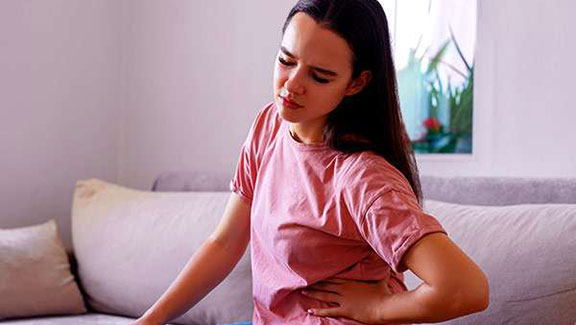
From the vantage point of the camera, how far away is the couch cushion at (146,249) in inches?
87.4

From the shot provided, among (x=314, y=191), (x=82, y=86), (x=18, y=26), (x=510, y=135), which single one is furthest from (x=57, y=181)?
(x=314, y=191)

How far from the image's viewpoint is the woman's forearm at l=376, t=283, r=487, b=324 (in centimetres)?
112

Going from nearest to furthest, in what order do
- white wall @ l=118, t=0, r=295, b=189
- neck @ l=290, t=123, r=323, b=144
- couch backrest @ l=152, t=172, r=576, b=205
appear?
1. neck @ l=290, t=123, r=323, b=144
2. couch backrest @ l=152, t=172, r=576, b=205
3. white wall @ l=118, t=0, r=295, b=189

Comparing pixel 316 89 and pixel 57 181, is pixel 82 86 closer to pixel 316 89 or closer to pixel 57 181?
pixel 57 181

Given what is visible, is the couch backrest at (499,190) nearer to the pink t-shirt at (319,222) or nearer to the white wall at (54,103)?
the pink t-shirt at (319,222)

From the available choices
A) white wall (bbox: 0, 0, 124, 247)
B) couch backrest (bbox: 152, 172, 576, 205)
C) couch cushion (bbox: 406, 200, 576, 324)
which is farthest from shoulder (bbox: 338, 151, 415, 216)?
white wall (bbox: 0, 0, 124, 247)

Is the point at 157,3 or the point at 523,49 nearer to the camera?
the point at 523,49

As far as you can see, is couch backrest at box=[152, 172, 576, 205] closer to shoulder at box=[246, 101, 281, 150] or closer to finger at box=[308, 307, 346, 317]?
shoulder at box=[246, 101, 281, 150]

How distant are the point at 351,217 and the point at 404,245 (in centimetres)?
13

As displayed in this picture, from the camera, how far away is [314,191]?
1.29 metres

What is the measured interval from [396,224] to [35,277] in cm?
154

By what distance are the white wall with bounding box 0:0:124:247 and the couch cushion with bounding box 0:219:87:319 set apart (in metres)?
0.40

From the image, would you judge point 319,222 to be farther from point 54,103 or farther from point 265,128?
point 54,103

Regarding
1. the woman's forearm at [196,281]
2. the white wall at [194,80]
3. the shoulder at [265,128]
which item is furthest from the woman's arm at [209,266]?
the white wall at [194,80]
